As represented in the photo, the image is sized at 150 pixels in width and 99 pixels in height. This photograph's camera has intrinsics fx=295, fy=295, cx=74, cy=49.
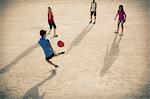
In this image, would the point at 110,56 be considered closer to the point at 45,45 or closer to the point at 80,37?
the point at 45,45

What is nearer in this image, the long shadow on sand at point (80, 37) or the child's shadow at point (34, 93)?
the child's shadow at point (34, 93)

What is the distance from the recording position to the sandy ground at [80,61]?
967 cm

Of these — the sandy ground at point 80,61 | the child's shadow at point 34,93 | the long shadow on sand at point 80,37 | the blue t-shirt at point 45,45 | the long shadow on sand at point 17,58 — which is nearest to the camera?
the child's shadow at point 34,93

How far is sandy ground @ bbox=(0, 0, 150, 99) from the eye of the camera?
9.67 meters

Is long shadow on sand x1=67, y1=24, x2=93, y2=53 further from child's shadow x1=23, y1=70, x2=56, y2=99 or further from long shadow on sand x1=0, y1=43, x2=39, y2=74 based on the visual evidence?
child's shadow x1=23, y1=70, x2=56, y2=99

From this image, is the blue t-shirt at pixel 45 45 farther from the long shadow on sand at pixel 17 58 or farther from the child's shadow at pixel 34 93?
the long shadow on sand at pixel 17 58

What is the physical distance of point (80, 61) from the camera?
12.5 metres

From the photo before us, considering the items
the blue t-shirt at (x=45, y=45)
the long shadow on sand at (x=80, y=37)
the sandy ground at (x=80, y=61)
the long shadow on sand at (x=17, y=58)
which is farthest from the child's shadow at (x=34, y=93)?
the long shadow on sand at (x=80, y=37)

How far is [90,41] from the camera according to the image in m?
15.3

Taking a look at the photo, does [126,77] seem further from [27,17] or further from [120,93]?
[27,17]

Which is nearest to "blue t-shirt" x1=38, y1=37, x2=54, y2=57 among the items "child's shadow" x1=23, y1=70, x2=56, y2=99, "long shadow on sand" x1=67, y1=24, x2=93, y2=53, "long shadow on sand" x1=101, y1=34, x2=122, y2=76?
"child's shadow" x1=23, y1=70, x2=56, y2=99

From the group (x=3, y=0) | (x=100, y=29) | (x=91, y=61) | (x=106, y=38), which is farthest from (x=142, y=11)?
(x=3, y=0)

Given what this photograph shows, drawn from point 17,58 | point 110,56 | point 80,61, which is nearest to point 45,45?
point 80,61

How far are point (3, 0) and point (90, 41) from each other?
2174 cm
